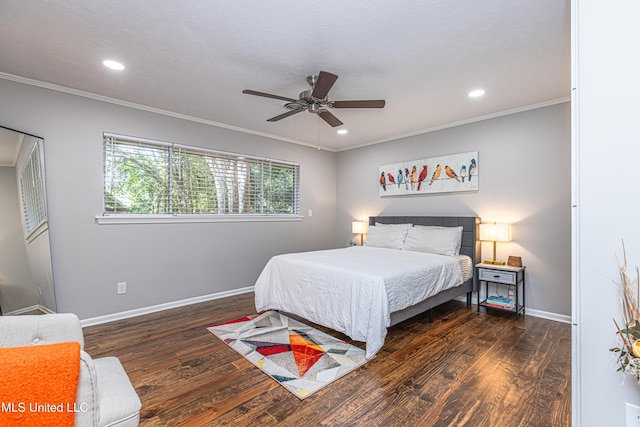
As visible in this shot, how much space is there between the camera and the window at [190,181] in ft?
11.5

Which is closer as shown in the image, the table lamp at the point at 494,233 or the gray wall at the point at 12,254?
the gray wall at the point at 12,254

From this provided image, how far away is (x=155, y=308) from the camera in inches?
146

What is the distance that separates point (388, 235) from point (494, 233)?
1.38 meters

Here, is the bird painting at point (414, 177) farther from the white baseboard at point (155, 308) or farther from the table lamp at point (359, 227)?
the white baseboard at point (155, 308)

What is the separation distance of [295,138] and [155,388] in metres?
3.93

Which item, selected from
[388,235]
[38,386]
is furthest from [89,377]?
[388,235]

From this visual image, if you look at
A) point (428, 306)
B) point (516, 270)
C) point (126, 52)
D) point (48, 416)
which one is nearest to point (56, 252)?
point (126, 52)

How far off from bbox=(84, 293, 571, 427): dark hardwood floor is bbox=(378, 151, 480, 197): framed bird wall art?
191cm

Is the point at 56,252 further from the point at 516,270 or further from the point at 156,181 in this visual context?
the point at 516,270

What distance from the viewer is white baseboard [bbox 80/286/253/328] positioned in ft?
10.8

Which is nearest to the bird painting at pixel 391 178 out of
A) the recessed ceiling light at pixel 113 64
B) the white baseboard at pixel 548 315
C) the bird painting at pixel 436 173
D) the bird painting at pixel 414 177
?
the bird painting at pixel 414 177

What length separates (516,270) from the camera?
3434mm

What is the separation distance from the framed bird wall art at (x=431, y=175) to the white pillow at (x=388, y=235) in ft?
2.11

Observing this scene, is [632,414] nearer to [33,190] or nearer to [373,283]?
[373,283]
